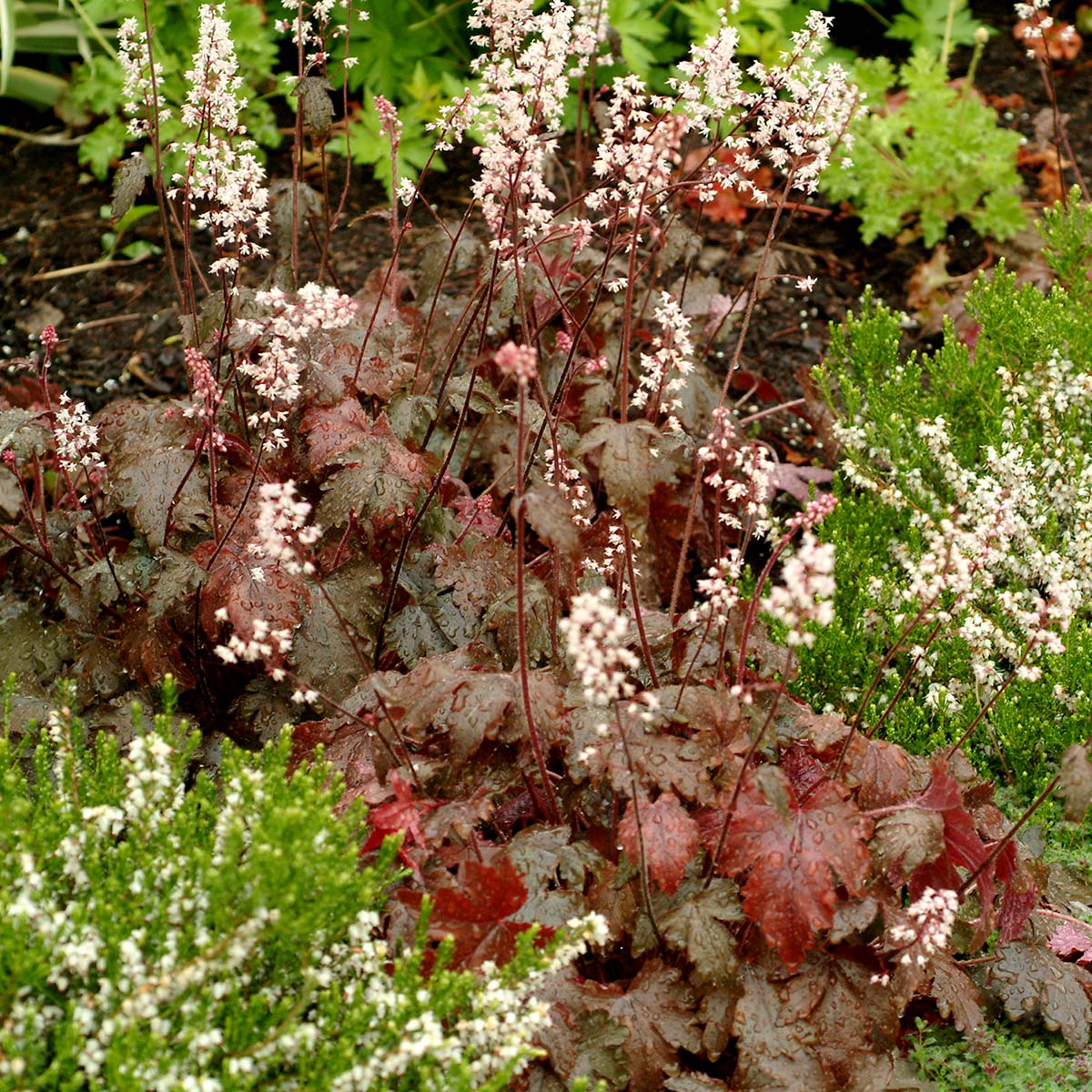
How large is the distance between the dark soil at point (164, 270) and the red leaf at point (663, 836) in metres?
2.48

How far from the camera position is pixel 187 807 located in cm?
210

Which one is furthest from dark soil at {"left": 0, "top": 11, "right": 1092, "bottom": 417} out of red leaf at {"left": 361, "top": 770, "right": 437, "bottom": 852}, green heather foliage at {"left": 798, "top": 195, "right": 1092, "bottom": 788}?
red leaf at {"left": 361, "top": 770, "right": 437, "bottom": 852}

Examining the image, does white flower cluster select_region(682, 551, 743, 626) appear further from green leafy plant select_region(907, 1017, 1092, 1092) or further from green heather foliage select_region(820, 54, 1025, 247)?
green heather foliage select_region(820, 54, 1025, 247)

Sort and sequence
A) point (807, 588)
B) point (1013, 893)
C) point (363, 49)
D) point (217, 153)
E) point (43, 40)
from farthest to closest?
point (43, 40), point (363, 49), point (217, 153), point (1013, 893), point (807, 588)

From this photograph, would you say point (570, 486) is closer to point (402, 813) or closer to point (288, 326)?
point (288, 326)

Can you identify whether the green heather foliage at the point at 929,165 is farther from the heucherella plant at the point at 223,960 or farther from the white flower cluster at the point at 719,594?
the heucherella plant at the point at 223,960

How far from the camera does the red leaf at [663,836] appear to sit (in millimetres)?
2109

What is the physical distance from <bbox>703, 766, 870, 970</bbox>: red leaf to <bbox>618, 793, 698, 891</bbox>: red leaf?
0.32ft

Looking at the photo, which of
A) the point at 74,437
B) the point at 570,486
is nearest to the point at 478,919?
the point at 570,486

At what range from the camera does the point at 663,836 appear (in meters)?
2.13

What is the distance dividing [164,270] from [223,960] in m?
3.77

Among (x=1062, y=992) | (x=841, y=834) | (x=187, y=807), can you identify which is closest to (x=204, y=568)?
(x=187, y=807)

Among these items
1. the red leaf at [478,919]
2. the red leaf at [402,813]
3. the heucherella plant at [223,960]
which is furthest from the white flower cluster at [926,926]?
the red leaf at [402,813]

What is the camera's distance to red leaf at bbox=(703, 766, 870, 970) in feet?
6.87
